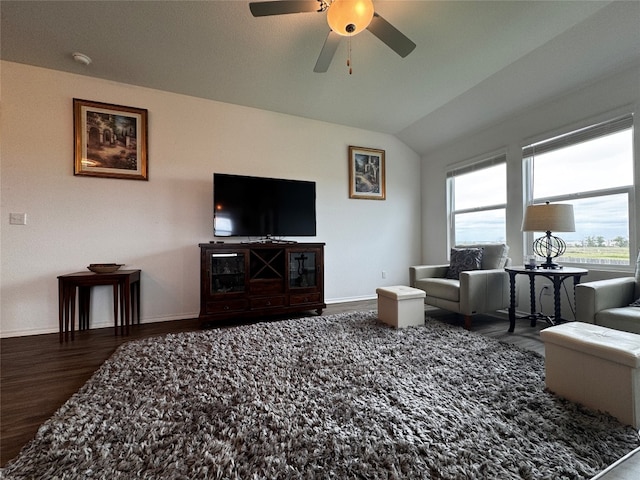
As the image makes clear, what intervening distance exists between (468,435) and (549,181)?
307 cm

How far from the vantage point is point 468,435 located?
1.12 metres

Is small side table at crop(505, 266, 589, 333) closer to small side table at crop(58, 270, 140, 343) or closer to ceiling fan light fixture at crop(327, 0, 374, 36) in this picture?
A: ceiling fan light fixture at crop(327, 0, 374, 36)

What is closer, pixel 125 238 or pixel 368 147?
pixel 125 238

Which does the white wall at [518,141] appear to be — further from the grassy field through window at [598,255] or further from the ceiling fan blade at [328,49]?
the ceiling fan blade at [328,49]

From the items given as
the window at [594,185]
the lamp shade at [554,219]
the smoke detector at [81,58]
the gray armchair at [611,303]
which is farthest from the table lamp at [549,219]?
the smoke detector at [81,58]

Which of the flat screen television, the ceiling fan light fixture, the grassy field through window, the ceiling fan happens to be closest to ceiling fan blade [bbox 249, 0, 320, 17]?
the ceiling fan

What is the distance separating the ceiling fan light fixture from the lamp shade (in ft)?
7.44

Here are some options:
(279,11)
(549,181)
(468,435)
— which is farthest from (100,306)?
(549,181)

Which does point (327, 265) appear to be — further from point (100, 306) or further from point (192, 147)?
point (100, 306)

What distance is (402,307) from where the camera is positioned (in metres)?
2.52

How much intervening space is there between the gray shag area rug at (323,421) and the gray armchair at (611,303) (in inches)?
21.9

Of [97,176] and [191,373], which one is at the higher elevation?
[97,176]

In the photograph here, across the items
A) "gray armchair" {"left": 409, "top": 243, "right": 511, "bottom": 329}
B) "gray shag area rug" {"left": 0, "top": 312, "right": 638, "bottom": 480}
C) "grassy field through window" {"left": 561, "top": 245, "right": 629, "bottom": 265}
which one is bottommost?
"gray shag area rug" {"left": 0, "top": 312, "right": 638, "bottom": 480}

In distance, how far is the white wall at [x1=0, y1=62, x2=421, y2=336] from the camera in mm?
2574
